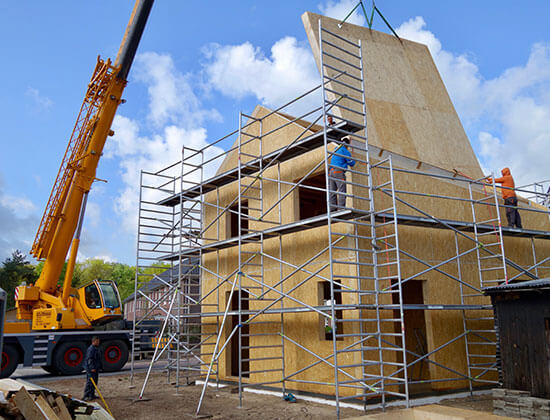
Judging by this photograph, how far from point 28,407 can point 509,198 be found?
991cm

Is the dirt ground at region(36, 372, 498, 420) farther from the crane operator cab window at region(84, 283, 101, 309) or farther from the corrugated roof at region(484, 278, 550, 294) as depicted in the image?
the crane operator cab window at region(84, 283, 101, 309)

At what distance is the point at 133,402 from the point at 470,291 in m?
7.37

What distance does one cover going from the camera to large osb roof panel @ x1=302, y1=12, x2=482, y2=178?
10.6 meters

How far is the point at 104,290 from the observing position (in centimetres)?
1523

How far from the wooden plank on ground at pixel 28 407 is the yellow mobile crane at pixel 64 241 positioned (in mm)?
9064

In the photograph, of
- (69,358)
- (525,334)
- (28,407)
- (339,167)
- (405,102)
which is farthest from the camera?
(69,358)

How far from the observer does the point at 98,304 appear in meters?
15.1

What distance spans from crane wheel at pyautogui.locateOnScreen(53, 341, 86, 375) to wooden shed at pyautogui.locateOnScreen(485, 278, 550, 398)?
39.8 ft

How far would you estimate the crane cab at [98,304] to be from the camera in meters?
15.0

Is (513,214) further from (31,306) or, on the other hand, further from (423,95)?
(31,306)

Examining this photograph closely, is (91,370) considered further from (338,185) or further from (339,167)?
(339,167)

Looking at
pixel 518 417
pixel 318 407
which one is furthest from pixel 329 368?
pixel 518 417

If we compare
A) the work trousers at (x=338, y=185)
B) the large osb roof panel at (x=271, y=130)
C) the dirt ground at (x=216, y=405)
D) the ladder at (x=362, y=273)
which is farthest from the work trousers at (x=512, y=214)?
the large osb roof panel at (x=271, y=130)

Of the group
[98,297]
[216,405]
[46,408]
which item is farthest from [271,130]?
[98,297]
